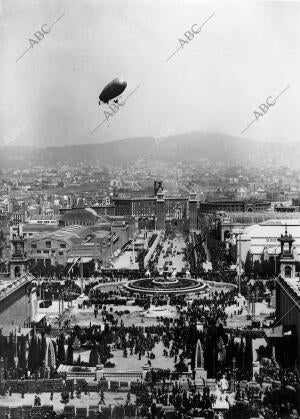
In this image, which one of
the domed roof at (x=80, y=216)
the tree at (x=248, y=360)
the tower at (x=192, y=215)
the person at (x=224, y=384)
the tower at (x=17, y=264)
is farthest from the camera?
the tower at (x=192, y=215)

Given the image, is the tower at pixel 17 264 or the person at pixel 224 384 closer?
the person at pixel 224 384

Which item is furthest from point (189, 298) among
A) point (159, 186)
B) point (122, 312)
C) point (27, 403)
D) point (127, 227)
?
point (159, 186)

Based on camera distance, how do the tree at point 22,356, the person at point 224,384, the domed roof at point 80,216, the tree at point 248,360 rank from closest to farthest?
the person at point 224,384 → the tree at point 248,360 → the tree at point 22,356 → the domed roof at point 80,216

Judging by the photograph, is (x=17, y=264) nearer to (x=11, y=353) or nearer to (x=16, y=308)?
(x=16, y=308)

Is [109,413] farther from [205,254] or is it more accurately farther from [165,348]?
[205,254]

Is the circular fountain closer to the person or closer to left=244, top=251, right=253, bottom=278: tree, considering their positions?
left=244, top=251, right=253, bottom=278: tree

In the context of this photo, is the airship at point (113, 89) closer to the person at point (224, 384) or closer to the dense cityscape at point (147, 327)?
the dense cityscape at point (147, 327)

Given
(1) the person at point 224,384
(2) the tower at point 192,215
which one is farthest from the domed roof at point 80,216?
(1) the person at point 224,384

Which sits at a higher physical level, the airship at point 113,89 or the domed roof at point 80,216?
the airship at point 113,89

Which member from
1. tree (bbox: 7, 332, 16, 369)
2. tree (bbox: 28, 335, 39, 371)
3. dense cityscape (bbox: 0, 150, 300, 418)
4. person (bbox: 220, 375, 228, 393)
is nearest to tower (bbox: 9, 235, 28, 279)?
dense cityscape (bbox: 0, 150, 300, 418)
